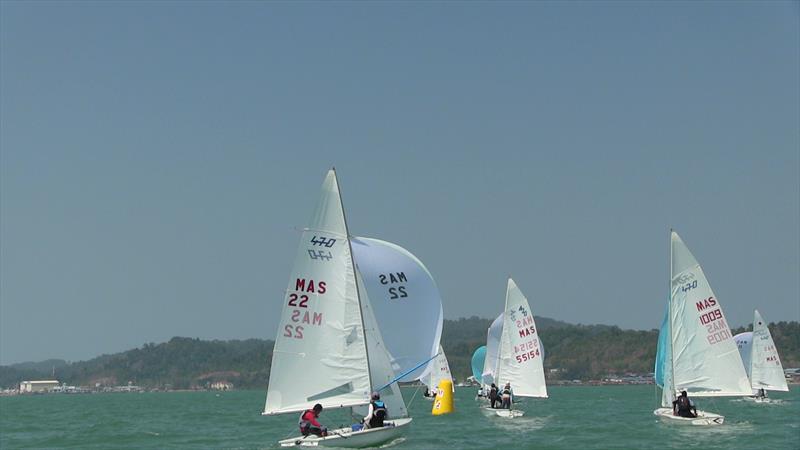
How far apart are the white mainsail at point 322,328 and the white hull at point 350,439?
3.51ft

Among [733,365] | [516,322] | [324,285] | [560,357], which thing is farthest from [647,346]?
A: [324,285]

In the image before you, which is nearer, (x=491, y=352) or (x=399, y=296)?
(x=399, y=296)

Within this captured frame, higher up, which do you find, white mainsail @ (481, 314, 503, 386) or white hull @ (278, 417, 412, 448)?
white mainsail @ (481, 314, 503, 386)

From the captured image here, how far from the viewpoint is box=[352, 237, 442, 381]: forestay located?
30281 mm

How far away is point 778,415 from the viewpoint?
155 ft

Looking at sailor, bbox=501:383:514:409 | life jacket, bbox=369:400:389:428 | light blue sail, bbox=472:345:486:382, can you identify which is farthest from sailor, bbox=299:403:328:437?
light blue sail, bbox=472:345:486:382

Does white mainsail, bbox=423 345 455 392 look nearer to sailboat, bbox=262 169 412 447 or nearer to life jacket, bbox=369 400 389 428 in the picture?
sailboat, bbox=262 169 412 447

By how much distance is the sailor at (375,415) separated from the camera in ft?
91.8

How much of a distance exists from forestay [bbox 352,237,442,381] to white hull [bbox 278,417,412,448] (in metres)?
2.48

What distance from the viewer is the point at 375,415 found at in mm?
28031

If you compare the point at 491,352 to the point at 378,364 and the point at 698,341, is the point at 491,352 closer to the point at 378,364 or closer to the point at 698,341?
the point at 698,341

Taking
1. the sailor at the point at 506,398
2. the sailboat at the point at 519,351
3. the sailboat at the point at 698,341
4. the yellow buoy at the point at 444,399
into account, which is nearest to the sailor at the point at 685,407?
the sailboat at the point at 698,341

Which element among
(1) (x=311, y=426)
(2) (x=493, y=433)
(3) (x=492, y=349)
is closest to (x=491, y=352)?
(3) (x=492, y=349)

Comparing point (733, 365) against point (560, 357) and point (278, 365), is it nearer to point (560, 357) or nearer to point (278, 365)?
point (278, 365)
